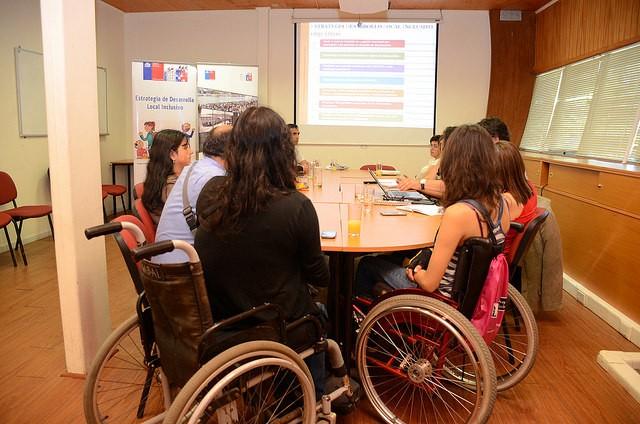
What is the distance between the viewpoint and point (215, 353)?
135 centimetres

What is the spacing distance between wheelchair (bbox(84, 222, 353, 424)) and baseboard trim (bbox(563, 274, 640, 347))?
6.51 feet

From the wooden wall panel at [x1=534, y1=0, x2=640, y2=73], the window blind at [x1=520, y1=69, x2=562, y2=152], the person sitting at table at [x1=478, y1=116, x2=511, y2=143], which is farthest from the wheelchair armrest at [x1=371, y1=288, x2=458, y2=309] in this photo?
the window blind at [x1=520, y1=69, x2=562, y2=152]

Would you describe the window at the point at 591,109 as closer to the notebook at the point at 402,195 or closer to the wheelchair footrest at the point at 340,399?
the notebook at the point at 402,195

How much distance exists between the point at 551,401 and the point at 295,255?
1.49m

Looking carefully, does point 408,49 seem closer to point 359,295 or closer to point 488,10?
point 488,10

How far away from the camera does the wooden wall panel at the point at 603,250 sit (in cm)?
279

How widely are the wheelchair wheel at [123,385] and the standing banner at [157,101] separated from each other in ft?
11.2

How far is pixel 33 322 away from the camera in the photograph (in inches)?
110

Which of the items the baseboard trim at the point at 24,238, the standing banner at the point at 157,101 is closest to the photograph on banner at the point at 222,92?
the standing banner at the point at 157,101

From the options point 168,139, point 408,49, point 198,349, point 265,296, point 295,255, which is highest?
point 408,49

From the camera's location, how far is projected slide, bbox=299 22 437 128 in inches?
243

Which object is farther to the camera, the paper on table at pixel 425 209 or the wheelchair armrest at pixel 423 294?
the paper on table at pixel 425 209

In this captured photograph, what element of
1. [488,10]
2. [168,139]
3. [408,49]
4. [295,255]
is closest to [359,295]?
[295,255]

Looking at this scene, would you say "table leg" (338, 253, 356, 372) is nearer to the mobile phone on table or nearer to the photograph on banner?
the mobile phone on table
